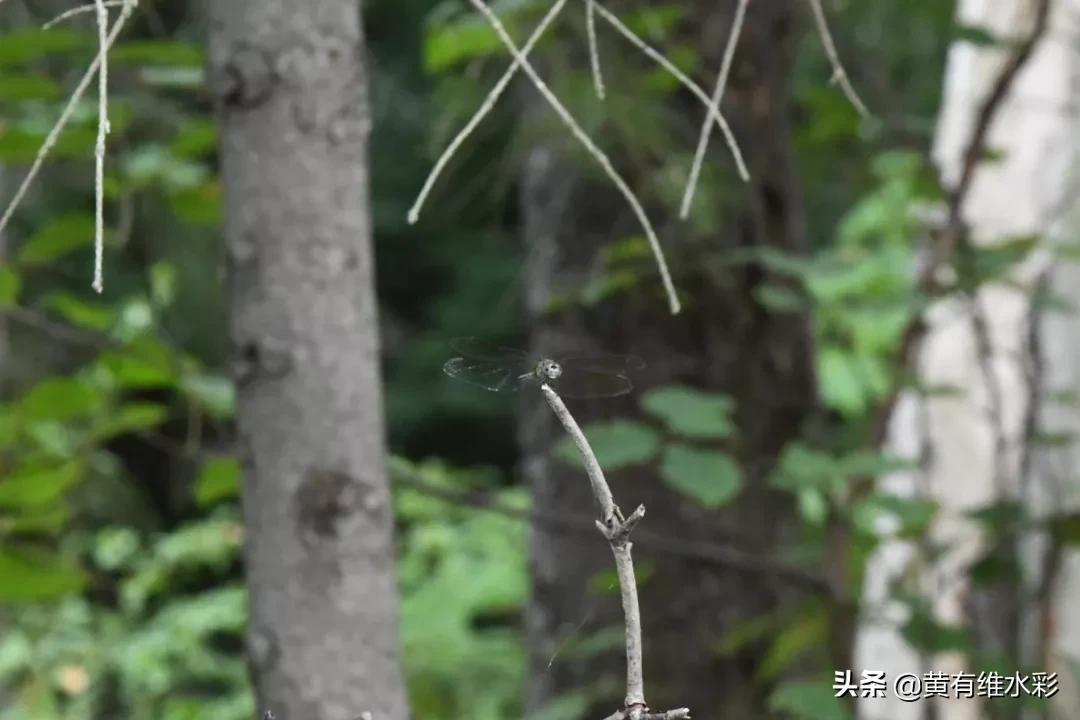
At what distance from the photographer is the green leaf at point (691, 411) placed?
1.40 m

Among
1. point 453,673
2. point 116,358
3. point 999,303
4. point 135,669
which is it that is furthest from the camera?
point 999,303

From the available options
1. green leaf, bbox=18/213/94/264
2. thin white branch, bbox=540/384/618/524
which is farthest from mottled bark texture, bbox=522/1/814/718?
thin white branch, bbox=540/384/618/524

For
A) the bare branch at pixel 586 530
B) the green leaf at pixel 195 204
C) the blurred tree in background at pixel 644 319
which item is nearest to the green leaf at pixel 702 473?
the blurred tree in background at pixel 644 319

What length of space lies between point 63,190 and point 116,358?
4.11m

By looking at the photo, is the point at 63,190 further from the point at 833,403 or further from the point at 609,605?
the point at 609,605

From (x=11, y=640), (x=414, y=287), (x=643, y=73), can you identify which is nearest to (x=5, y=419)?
(x=643, y=73)

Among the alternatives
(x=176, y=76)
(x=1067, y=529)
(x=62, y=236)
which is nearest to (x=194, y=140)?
(x=176, y=76)

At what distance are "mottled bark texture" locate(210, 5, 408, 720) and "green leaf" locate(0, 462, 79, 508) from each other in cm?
50

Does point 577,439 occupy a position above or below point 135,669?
above

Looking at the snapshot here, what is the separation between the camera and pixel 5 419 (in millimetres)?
1573

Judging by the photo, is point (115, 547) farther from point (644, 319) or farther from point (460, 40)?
point (460, 40)

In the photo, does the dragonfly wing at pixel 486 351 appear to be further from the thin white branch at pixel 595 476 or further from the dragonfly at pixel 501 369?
the thin white branch at pixel 595 476

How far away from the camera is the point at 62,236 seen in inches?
59.7

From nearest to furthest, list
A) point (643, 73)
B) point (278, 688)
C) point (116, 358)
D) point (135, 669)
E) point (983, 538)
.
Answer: point (278, 688) → point (116, 358) → point (643, 73) → point (983, 538) → point (135, 669)
